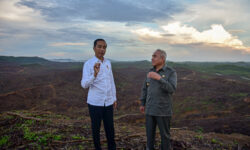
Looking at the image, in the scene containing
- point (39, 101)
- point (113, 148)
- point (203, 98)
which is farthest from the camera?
point (39, 101)

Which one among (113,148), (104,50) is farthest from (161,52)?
(113,148)

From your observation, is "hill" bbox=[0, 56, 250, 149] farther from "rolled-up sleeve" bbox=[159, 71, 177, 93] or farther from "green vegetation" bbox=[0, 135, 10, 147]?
"rolled-up sleeve" bbox=[159, 71, 177, 93]

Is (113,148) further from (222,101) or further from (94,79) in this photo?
(222,101)

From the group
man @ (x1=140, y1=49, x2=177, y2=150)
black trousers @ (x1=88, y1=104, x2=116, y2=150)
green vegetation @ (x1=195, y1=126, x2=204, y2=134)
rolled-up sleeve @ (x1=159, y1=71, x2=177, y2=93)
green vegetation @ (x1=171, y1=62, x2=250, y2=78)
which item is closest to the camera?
rolled-up sleeve @ (x1=159, y1=71, x2=177, y2=93)

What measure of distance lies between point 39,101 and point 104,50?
18672 millimetres

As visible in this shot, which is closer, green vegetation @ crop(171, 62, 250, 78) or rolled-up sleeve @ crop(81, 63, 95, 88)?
rolled-up sleeve @ crop(81, 63, 95, 88)

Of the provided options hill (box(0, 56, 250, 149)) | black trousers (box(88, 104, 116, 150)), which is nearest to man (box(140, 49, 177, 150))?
black trousers (box(88, 104, 116, 150))

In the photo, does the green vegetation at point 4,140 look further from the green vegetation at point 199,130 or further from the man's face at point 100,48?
the green vegetation at point 199,130

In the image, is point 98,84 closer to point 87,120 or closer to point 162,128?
point 162,128

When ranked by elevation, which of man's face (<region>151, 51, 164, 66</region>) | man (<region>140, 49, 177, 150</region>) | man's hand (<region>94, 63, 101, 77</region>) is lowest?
man (<region>140, 49, 177, 150</region>)

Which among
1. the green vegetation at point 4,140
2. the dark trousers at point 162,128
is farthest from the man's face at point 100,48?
the green vegetation at point 4,140

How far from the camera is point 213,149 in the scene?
183 inches

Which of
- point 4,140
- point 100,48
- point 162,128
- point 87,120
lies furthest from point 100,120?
point 87,120

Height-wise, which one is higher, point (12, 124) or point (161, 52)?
point (161, 52)
